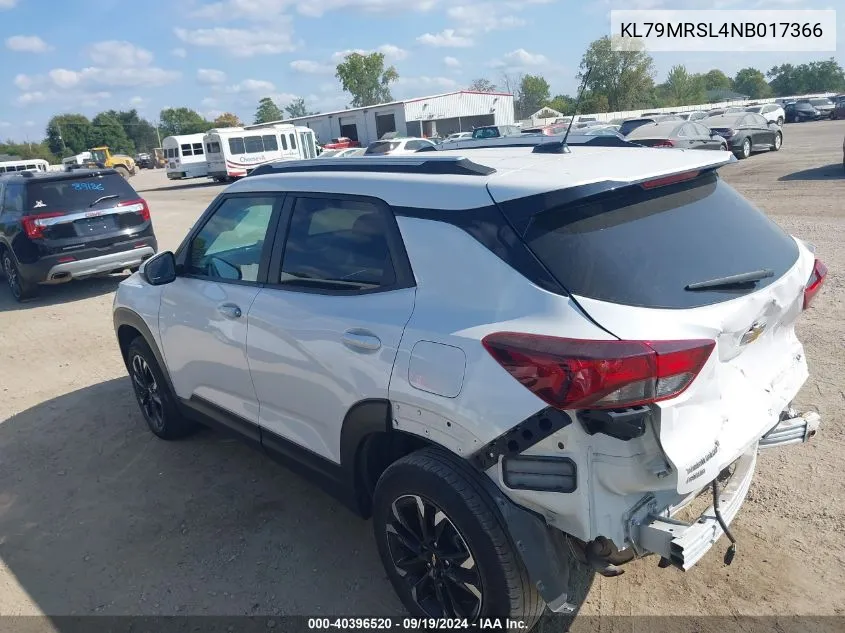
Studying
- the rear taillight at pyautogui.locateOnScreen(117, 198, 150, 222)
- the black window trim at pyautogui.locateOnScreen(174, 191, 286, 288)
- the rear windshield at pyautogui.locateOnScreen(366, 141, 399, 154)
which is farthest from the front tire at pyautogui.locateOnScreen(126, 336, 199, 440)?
the rear windshield at pyautogui.locateOnScreen(366, 141, 399, 154)

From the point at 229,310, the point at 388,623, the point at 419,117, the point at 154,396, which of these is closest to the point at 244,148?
the point at 419,117

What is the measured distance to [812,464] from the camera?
3678mm

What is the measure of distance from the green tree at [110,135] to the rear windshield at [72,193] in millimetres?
106267

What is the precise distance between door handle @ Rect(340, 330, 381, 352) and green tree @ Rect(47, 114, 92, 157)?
4309 inches

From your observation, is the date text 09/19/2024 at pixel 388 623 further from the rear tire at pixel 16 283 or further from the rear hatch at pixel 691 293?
the rear tire at pixel 16 283

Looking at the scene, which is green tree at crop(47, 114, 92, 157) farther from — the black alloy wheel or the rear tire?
the black alloy wheel

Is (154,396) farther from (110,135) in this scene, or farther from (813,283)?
(110,135)

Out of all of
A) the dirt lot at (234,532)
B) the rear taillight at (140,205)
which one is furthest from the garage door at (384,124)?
the dirt lot at (234,532)

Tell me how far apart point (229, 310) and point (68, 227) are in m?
7.18

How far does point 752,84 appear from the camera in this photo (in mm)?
116812

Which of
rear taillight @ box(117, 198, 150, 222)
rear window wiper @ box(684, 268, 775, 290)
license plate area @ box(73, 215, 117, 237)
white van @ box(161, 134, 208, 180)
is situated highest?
white van @ box(161, 134, 208, 180)

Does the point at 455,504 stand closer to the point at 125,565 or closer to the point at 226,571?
the point at 226,571

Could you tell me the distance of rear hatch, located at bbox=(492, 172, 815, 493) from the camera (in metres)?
2.11

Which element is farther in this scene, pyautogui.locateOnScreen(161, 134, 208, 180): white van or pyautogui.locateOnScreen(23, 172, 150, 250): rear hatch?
pyautogui.locateOnScreen(161, 134, 208, 180): white van
